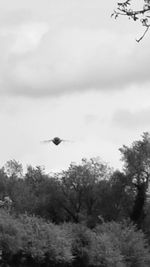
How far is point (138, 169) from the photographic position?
99625 millimetres

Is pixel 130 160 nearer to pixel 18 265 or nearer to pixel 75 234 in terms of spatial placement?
pixel 75 234

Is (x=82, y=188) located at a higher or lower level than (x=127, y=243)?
higher

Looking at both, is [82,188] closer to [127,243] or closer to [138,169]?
[138,169]

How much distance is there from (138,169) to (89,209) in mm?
8328

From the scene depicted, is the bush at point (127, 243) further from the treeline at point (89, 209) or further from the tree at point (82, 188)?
the tree at point (82, 188)

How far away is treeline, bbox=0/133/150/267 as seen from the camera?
218ft

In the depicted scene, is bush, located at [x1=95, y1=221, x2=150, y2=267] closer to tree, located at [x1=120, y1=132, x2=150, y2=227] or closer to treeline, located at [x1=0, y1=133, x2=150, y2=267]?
treeline, located at [x1=0, y1=133, x2=150, y2=267]

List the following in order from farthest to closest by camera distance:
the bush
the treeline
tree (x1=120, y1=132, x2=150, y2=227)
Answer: tree (x1=120, y1=132, x2=150, y2=227)
the bush
the treeline

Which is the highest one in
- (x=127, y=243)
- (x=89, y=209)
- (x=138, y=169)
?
(x=138, y=169)

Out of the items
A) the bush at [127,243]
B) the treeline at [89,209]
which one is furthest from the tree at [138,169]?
the bush at [127,243]

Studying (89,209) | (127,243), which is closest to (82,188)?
(89,209)

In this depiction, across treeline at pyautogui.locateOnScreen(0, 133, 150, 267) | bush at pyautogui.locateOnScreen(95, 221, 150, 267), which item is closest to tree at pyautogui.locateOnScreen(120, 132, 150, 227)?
treeline at pyautogui.locateOnScreen(0, 133, 150, 267)

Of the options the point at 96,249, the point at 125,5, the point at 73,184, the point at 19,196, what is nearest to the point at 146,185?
the point at 73,184

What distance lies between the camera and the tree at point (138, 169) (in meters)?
95.4
